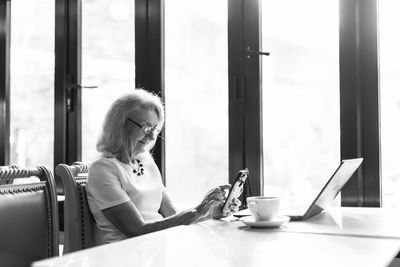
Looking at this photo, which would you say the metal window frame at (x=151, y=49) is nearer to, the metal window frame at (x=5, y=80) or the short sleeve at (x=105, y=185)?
the short sleeve at (x=105, y=185)

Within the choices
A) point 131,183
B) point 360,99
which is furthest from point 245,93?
point 131,183

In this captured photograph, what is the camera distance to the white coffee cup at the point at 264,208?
1479mm

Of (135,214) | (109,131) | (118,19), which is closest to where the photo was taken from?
(135,214)

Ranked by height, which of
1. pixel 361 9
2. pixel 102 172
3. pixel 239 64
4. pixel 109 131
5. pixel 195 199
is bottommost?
pixel 195 199

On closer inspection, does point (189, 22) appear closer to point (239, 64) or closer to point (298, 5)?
point (239, 64)

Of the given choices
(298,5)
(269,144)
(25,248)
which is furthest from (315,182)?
(25,248)

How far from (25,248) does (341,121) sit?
1.54 meters

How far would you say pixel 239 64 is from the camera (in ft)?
8.91

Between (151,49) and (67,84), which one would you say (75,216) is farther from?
(67,84)

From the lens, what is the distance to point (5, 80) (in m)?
3.88

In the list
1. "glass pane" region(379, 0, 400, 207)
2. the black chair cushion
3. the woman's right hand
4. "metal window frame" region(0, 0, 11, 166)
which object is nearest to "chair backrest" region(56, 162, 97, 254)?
the black chair cushion

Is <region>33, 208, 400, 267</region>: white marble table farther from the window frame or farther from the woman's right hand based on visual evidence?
the window frame

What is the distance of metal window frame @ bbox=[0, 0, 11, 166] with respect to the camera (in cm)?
383

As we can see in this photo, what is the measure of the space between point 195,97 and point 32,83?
1.41m
